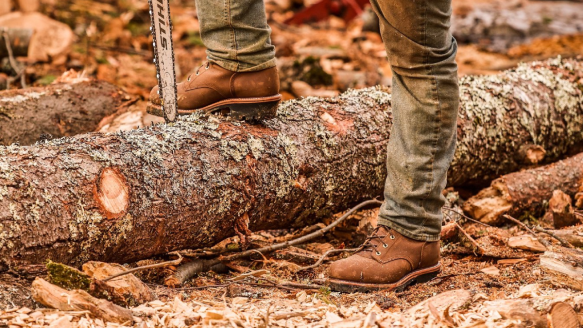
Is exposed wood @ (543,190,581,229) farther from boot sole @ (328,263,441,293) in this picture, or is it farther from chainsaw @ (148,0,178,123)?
chainsaw @ (148,0,178,123)

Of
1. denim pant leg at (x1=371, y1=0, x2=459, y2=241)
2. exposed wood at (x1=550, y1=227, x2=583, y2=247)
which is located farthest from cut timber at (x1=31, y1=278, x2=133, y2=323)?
exposed wood at (x1=550, y1=227, x2=583, y2=247)

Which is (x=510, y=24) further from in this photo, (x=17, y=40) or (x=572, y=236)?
(x=17, y=40)

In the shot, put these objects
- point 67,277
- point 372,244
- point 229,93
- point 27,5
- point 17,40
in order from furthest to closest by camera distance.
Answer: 1. point 27,5
2. point 17,40
3. point 229,93
4. point 372,244
5. point 67,277

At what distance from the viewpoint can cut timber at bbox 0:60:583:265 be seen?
6.93 ft

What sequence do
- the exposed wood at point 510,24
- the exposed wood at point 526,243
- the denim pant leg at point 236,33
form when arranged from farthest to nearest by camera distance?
the exposed wood at point 510,24 → the exposed wood at point 526,243 → the denim pant leg at point 236,33

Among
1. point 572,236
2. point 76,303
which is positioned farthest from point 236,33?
point 572,236

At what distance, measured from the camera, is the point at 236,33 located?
2.54 meters

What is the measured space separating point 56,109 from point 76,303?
1952 millimetres

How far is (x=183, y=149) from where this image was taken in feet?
8.12

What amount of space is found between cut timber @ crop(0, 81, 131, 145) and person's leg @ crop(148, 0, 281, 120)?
102 centimetres

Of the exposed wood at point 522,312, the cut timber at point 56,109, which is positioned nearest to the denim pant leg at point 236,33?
the cut timber at point 56,109

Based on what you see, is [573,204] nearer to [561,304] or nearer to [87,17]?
[561,304]

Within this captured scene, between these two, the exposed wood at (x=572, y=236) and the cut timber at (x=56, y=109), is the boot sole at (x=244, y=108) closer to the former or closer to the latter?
the cut timber at (x=56, y=109)

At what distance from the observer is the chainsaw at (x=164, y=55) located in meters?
2.61
